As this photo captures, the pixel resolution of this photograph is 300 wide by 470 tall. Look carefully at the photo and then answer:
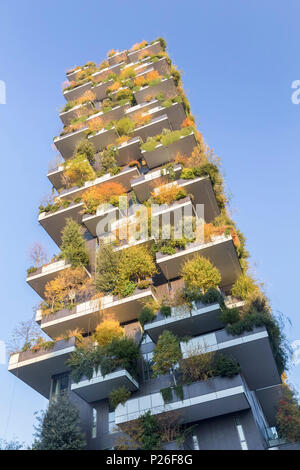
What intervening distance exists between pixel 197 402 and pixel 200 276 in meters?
6.42

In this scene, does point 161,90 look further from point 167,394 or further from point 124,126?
point 167,394

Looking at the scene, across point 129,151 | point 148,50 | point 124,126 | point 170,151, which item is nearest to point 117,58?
point 148,50

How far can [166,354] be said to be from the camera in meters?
18.1

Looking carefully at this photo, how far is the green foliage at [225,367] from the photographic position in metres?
16.8

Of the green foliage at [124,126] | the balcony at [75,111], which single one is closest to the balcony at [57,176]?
the green foliage at [124,126]

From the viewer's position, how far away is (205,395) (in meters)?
16.7

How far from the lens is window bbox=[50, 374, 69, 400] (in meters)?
21.7

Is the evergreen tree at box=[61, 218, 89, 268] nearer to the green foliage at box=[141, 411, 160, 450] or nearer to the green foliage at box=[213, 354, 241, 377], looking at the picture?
the green foliage at box=[141, 411, 160, 450]

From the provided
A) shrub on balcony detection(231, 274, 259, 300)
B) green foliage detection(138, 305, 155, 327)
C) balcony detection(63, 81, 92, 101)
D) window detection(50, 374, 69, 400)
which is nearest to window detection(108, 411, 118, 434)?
window detection(50, 374, 69, 400)

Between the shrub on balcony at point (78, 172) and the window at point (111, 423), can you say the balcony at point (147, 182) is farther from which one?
the window at point (111, 423)

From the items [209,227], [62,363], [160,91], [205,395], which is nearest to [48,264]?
[62,363]

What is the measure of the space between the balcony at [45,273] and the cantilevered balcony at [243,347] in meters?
10.3

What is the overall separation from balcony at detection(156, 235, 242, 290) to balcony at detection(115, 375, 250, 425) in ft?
24.1

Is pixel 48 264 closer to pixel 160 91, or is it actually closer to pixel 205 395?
pixel 205 395
